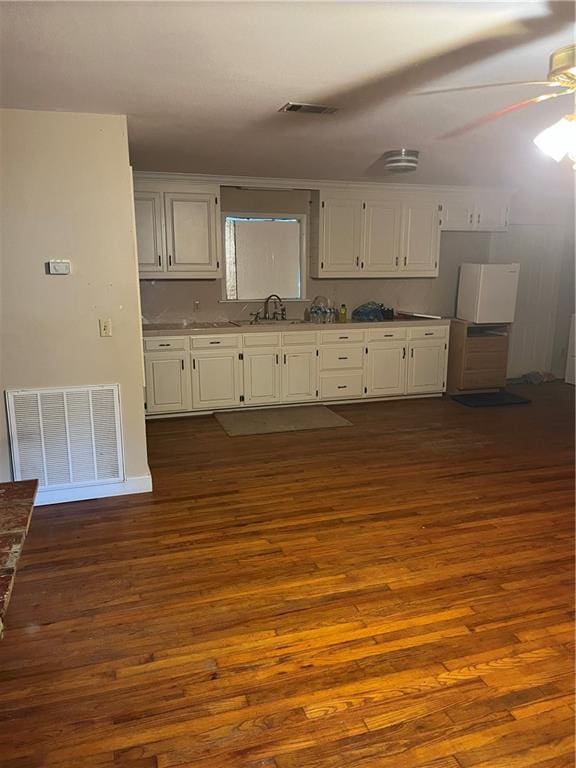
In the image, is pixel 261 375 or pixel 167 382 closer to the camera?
pixel 167 382

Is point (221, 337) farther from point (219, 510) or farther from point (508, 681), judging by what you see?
point (508, 681)

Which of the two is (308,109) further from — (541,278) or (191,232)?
(541,278)

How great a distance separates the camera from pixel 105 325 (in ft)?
11.1

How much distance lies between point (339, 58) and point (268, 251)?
12.2 feet

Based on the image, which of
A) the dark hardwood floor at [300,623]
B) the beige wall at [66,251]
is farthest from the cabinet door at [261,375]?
the beige wall at [66,251]

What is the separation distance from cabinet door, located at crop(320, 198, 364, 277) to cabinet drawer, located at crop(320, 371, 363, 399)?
1.12 meters

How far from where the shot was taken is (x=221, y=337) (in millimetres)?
5246

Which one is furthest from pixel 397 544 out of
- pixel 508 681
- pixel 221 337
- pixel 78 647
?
pixel 221 337

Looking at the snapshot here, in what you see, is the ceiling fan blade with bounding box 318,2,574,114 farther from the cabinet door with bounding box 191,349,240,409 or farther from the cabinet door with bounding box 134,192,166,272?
the cabinet door with bounding box 191,349,240,409

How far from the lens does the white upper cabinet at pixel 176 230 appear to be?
5.13 meters

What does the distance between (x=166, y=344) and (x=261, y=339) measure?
Result: 0.92m

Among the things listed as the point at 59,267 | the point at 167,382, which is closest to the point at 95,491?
the point at 59,267

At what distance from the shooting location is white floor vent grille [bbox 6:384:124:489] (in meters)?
3.29

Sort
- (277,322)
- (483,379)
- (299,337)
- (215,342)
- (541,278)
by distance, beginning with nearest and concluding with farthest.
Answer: (215,342) → (299,337) → (277,322) → (483,379) → (541,278)
